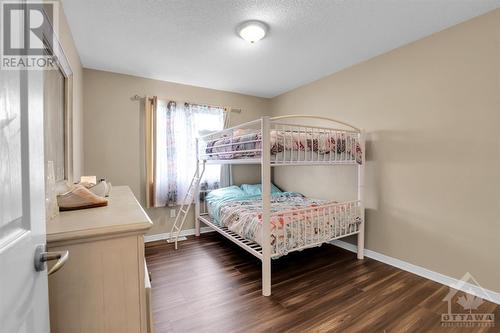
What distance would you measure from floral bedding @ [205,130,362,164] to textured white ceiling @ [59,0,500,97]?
0.92m

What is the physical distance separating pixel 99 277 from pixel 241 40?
7.30 ft

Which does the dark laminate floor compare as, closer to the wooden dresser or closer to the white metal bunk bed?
the white metal bunk bed

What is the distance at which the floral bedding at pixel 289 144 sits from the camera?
212cm

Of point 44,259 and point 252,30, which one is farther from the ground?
point 252,30

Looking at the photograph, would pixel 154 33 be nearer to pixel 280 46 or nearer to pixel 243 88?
pixel 280 46

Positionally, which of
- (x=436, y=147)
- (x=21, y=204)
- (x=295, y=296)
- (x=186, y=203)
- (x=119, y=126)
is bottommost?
(x=295, y=296)

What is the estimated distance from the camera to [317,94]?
338 cm

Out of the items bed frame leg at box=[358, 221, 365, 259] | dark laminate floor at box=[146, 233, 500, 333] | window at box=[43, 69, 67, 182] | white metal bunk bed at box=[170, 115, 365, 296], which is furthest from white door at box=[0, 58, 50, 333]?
bed frame leg at box=[358, 221, 365, 259]

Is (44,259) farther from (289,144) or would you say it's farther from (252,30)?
(252,30)

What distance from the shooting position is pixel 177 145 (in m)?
3.37

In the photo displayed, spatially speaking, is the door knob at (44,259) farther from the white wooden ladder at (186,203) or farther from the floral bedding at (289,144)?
the white wooden ladder at (186,203)

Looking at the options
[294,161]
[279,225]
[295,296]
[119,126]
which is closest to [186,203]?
[119,126]

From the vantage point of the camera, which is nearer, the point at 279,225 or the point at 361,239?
the point at 279,225

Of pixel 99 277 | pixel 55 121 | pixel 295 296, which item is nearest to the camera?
pixel 99 277
